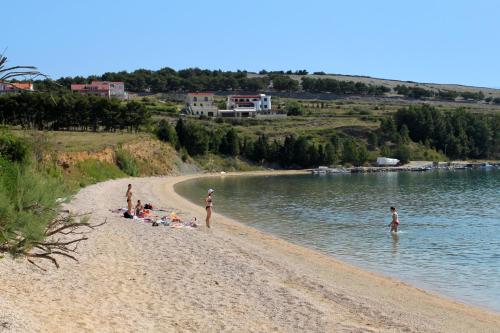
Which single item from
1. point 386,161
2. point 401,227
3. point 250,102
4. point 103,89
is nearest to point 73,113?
point 386,161

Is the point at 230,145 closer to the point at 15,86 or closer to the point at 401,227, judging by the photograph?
the point at 401,227

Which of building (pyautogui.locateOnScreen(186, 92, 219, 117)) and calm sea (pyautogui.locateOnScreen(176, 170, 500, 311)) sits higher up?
building (pyautogui.locateOnScreen(186, 92, 219, 117))

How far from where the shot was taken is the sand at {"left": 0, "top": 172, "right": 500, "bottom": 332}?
1173 centimetres

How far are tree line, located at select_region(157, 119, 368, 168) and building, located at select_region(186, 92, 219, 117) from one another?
80.9 ft

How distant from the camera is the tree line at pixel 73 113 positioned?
76938mm

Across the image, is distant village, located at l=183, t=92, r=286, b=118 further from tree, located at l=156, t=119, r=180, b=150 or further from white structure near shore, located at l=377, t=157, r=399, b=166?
tree, located at l=156, t=119, r=180, b=150

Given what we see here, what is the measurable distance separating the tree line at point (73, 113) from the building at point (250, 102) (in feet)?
218

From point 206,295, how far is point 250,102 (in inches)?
5630

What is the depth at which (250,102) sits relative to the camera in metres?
156

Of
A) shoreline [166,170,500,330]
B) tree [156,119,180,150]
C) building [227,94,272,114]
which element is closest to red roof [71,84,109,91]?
building [227,94,272,114]

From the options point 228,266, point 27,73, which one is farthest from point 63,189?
point 228,266

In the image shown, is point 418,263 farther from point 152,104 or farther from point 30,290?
point 152,104

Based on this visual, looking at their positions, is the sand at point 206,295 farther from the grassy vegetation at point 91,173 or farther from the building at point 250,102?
the building at point 250,102

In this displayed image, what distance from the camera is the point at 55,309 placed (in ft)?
38.4
